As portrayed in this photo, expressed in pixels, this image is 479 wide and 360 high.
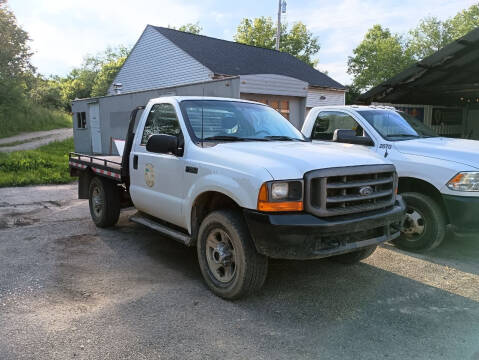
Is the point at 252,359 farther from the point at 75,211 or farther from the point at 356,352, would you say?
the point at 75,211

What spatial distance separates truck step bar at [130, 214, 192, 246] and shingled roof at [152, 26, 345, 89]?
14.2 meters

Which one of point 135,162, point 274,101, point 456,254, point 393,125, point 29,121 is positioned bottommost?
point 456,254

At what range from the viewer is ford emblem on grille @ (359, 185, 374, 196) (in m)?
3.70

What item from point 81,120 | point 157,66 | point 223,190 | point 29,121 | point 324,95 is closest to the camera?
point 223,190

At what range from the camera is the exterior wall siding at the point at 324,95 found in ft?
73.3

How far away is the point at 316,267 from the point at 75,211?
5.13 metres

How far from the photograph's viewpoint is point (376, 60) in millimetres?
45719

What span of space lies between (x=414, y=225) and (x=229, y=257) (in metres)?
2.89

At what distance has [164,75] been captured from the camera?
72.5ft

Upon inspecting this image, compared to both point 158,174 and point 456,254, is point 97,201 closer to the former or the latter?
point 158,174

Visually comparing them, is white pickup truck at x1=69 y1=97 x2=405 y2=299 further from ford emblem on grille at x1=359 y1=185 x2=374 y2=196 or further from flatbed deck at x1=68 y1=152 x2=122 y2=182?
flatbed deck at x1=68 y1=152 x2=122 y2=182

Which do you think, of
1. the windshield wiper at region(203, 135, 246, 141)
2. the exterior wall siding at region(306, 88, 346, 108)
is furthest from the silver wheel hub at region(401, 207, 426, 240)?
the exterior wall siding at region(306, 88, 346, 108)

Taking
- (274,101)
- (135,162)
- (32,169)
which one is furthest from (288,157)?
(32,169)

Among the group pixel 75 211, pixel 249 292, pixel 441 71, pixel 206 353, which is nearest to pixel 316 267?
pixel 249 292
